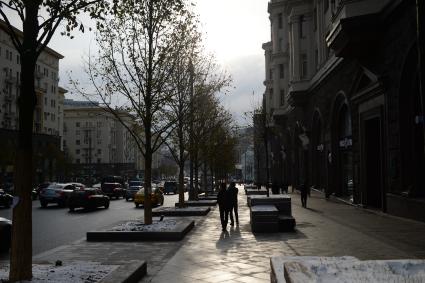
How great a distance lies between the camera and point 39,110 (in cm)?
9050

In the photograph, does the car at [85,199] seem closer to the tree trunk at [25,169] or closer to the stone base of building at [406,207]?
the stone base of building at [406,207]

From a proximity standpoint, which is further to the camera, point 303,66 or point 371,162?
point 303,66

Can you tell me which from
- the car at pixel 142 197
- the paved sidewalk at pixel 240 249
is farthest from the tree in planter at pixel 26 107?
the car at pixel 142 197

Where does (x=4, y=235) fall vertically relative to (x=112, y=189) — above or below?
below

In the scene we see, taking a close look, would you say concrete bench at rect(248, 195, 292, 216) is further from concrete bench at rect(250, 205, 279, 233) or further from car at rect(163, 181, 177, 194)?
car at rect(163, 181, 177, 194)

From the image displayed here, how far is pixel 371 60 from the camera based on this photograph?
23.4 m

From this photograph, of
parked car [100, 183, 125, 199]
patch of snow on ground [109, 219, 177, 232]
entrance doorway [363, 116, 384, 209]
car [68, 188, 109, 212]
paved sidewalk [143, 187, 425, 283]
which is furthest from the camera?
parked car [100, 183, 125, 199]

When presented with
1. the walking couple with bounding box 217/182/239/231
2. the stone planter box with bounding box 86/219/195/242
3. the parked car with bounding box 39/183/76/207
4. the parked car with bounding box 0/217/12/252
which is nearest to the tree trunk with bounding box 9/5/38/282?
the parked car with bounding box 0/217/12/252

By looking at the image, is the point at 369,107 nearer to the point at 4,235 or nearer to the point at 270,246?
the point at 270,246

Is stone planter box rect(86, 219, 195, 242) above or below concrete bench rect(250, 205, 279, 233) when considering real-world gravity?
below

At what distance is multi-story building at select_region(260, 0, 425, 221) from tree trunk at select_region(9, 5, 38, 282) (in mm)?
6014

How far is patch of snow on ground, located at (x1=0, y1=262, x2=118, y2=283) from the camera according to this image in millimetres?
7535

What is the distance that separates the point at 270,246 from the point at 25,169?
23.0ft

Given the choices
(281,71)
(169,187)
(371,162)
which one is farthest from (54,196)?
(281,71)
